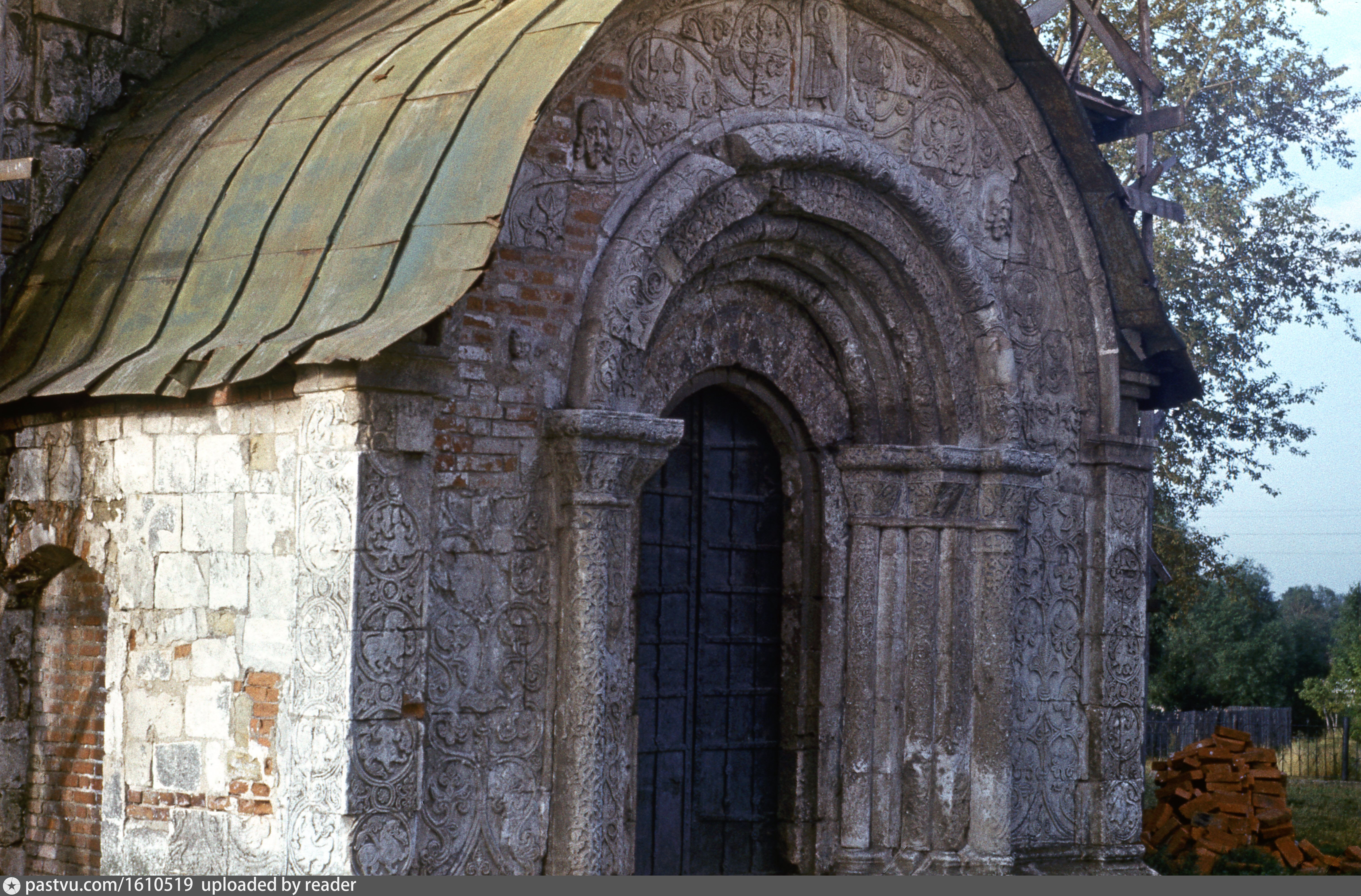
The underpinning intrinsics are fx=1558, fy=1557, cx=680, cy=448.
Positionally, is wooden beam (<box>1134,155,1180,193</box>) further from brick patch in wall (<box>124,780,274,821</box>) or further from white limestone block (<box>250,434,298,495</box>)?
brick patch in wall (<box>124,780,274,821</box>)

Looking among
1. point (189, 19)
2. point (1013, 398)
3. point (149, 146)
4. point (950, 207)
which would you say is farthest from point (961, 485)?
point (189, 19)

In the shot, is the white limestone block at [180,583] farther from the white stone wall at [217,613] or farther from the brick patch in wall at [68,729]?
the brick patch in wall at [68,729]

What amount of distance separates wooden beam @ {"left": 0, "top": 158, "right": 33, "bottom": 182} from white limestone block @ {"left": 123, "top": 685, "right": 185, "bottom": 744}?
92.3 inches

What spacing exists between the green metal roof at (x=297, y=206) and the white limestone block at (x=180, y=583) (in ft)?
2.41

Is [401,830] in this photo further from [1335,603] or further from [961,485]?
[1335,603]

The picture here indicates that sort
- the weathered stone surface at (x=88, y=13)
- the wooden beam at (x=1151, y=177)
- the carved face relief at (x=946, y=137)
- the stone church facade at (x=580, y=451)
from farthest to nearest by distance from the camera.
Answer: the wooden beam at (x=1151, y=177) → the carved face relief at (x=946, y=137) → the weathered stone surface at (x=88, y=13) → the stone church facade at (x=580, y=451)

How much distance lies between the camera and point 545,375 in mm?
6262

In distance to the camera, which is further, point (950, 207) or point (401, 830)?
point (950, 207)

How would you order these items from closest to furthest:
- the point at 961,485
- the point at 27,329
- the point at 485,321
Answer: the point at 485,321 → the point at 27,329 → the point at 961,485

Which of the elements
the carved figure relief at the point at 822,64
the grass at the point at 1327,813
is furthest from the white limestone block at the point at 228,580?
the grass at the point at 1327,813

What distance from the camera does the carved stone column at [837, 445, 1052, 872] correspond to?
772cm

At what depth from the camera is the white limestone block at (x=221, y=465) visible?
617cm

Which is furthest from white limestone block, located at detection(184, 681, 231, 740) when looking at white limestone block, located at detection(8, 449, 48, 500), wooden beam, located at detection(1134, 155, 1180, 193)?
wooden beam, located at detection(1134, 155, 1180, 193)

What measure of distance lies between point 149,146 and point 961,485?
14.1 ft
